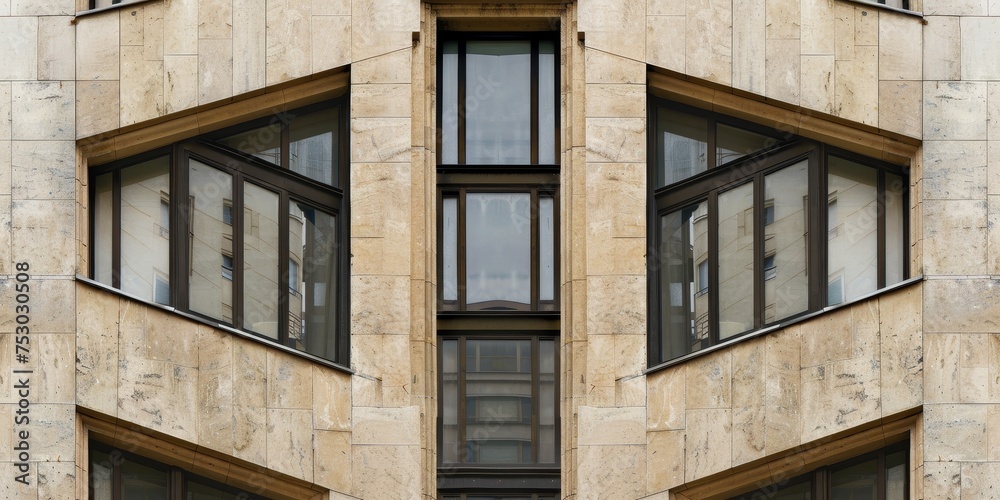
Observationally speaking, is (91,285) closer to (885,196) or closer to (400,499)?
(400,499)

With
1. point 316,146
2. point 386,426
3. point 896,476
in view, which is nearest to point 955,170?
point 896,476

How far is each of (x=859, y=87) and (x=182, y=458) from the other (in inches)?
504

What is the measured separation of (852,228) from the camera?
28.3m

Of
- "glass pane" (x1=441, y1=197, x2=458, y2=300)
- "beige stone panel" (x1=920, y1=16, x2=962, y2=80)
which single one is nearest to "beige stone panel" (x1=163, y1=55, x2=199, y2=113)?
"glass pane" (x1=441, y1=197, x2=458, y2=300)

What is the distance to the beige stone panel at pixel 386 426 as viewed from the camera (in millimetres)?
27016

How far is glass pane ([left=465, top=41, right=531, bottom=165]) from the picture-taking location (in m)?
29.4

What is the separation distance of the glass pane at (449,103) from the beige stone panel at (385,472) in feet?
17.6

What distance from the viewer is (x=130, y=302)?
2741 cm

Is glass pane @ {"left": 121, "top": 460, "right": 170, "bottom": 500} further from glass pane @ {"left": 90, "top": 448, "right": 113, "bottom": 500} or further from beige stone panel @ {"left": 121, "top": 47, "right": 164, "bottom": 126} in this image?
beige stone panel @ {"left": 121, "top": 47, "right": 164, "bottom": 126}

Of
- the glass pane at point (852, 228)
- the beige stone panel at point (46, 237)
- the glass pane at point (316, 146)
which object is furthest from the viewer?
the glass pane at point (316, 146)

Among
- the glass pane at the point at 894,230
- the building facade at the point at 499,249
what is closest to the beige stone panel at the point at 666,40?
the building facade at the point at 499,249

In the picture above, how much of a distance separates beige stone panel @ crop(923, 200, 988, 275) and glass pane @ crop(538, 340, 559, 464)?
6460 mm

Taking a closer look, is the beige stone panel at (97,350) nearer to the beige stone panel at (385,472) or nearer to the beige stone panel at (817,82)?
the beige stone panel at (385,472)

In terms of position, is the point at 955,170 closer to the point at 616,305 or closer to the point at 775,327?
the point at 775,327
